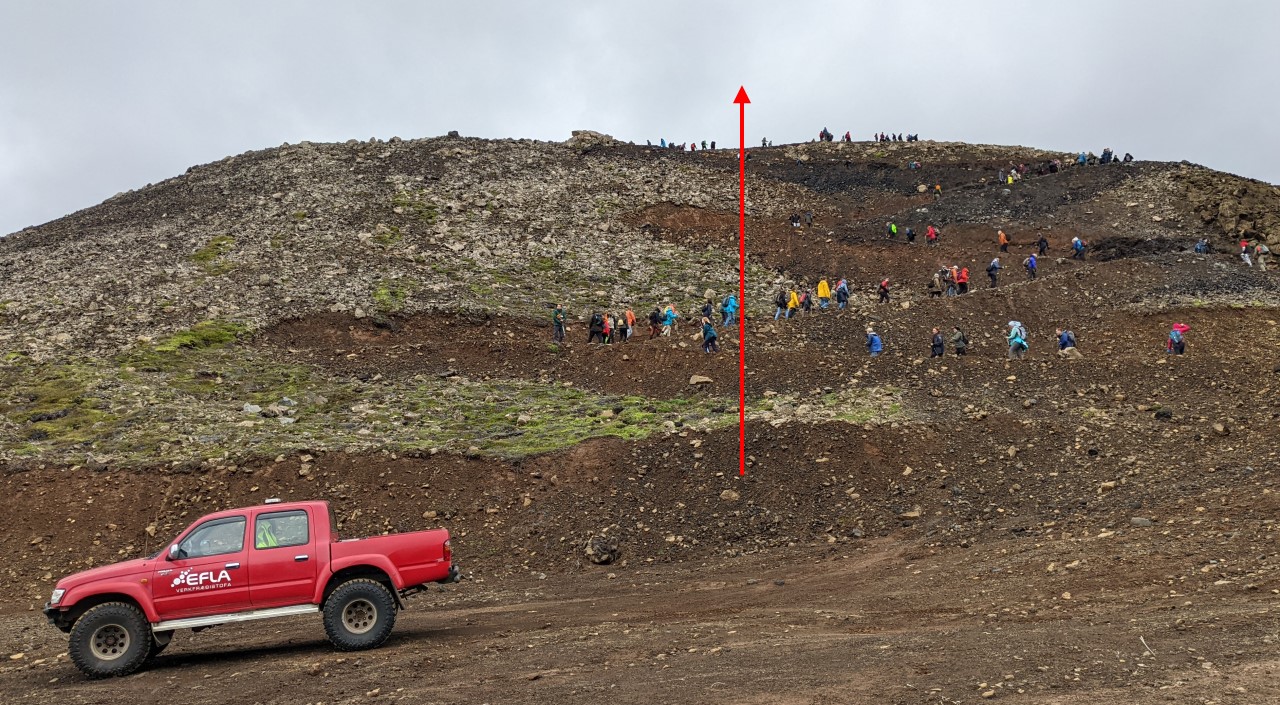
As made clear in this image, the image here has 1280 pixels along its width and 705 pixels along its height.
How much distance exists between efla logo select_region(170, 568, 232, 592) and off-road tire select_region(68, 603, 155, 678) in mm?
638

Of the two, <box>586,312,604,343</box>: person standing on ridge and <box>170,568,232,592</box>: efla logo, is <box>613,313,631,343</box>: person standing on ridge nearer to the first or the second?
<box>586,312,604,343</box>: person standing on ridge

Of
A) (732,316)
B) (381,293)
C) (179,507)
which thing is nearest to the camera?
(179,507)

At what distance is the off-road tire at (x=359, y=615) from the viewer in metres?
13.4

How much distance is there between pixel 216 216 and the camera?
46.9 metres

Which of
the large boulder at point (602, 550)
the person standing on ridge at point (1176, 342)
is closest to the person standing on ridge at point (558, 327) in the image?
the large boulder at point (602, 550)

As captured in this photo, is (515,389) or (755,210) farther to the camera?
(755,210)

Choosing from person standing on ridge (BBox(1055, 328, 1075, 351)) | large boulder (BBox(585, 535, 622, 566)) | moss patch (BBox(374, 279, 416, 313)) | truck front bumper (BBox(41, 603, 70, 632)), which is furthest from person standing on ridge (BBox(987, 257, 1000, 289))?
truck front bumper (BBox(41, 603, 70, 632))

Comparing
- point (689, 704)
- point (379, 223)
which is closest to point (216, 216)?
point (379, 223)

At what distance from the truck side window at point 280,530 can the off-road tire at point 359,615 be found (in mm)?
939

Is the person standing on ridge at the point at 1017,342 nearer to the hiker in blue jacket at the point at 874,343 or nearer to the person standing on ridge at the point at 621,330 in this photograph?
the hiker in blue jacket at the point at 874,343

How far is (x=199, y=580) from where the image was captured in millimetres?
13297

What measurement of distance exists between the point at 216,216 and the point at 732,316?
27522 millimetres

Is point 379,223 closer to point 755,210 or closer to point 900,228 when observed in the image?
point 755,210

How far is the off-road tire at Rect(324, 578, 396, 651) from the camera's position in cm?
1342
